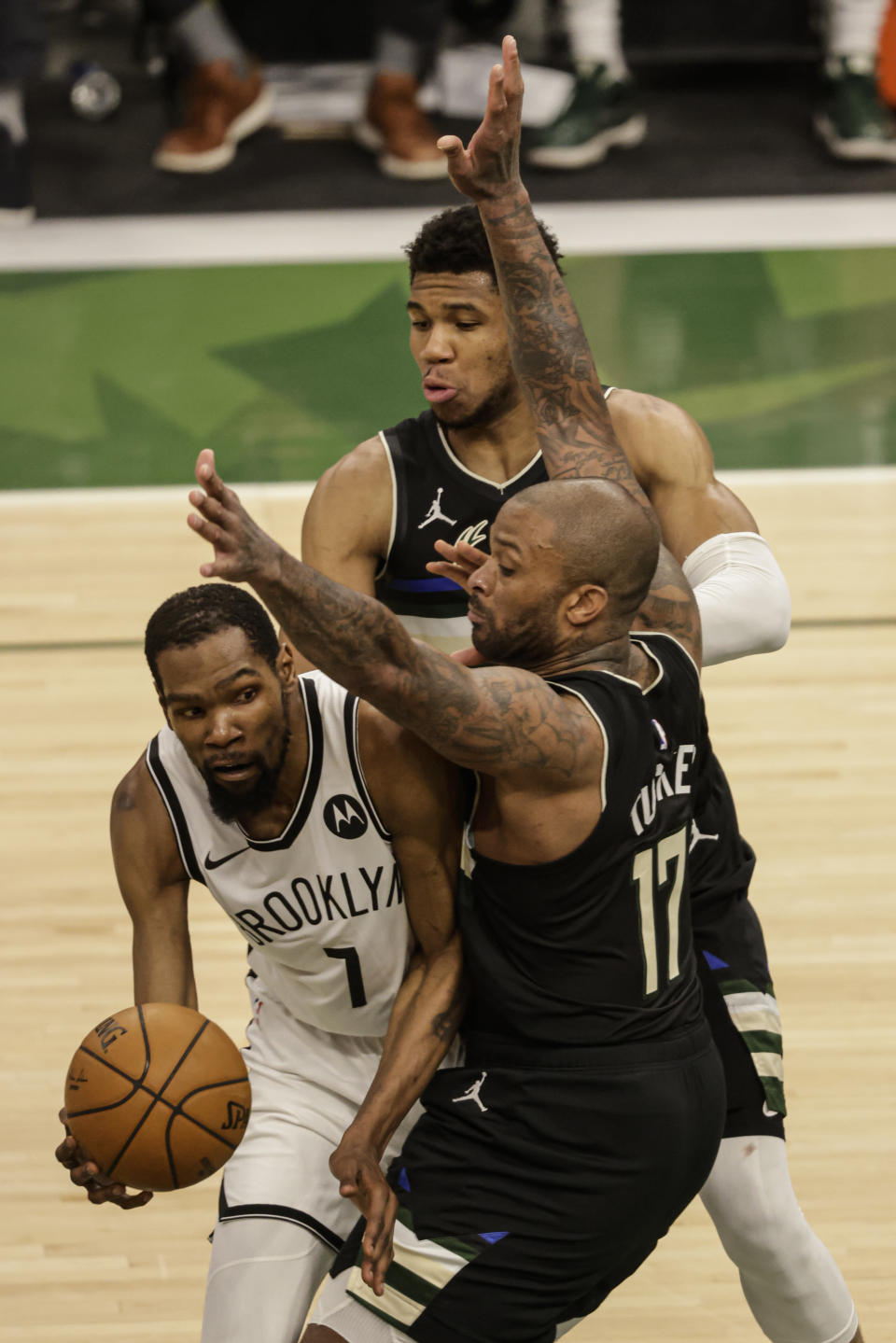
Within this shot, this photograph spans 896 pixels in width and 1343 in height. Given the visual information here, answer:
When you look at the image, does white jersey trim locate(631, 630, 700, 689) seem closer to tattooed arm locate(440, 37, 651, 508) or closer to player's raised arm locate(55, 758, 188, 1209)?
tattooed arm locate(440, 37, 651, 508)

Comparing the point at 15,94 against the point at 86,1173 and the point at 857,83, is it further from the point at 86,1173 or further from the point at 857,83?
the point at 86,1173

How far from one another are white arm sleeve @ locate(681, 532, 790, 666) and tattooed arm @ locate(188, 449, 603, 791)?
686mm

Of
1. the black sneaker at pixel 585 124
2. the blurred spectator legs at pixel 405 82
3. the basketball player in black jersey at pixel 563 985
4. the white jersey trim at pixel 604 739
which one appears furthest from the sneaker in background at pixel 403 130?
the white jersey trim at pixel 604 739

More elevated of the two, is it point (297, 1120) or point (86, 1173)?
point (86, 1173)

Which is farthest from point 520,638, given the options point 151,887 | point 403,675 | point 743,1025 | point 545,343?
point 743,1025

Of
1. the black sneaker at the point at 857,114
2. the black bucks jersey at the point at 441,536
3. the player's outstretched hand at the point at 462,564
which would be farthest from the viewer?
the black sneaker at the point at 857,114

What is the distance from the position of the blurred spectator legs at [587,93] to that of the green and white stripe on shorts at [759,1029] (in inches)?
312

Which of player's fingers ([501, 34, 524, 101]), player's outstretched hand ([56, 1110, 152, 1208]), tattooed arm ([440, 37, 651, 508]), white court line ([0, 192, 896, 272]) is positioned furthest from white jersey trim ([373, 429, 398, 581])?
white court line ([0, 192, 896, 272])

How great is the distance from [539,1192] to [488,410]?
1.62m

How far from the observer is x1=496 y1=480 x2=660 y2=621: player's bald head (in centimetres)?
274

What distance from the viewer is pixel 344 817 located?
3.16 meters

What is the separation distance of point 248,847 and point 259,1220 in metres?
0.65

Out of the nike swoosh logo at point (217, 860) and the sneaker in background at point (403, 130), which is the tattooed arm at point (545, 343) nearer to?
the nike swoosh logo at point (217, 860)

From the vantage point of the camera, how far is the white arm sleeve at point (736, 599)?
3328mm
